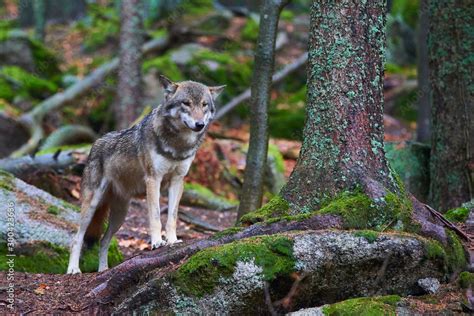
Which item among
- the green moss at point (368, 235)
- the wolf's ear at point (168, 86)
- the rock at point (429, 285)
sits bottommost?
the rock at point (429, 285)

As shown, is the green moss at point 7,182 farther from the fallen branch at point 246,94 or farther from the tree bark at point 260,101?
the fallen branch at point 246,94

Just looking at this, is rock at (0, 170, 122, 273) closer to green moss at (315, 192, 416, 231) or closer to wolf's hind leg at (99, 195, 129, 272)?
wolf's hind leg at (99, 195, 129, 272)

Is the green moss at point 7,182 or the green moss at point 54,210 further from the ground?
the green moss at point 7,182

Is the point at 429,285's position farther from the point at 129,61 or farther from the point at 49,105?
the point at 49,105

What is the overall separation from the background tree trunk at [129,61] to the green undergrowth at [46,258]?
678cm

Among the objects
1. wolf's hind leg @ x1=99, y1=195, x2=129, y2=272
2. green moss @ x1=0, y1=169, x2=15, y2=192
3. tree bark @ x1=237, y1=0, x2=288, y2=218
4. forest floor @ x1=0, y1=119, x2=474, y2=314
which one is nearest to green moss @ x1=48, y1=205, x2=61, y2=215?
green moss @ x1=0, y1=169, x2=15, y2=192

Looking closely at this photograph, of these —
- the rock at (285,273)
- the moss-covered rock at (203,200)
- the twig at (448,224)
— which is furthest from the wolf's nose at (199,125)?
the moss-covered rock at (203,200)

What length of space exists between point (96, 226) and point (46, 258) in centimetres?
71

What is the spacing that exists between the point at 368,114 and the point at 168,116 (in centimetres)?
222

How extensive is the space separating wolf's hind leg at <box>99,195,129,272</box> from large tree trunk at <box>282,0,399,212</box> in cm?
268

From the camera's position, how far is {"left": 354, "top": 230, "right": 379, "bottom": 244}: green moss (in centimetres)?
488

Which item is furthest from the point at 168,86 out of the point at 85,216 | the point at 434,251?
the point at 434,251

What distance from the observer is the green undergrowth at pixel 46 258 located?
6973 mm

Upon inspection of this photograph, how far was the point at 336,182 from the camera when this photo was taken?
5.54m
